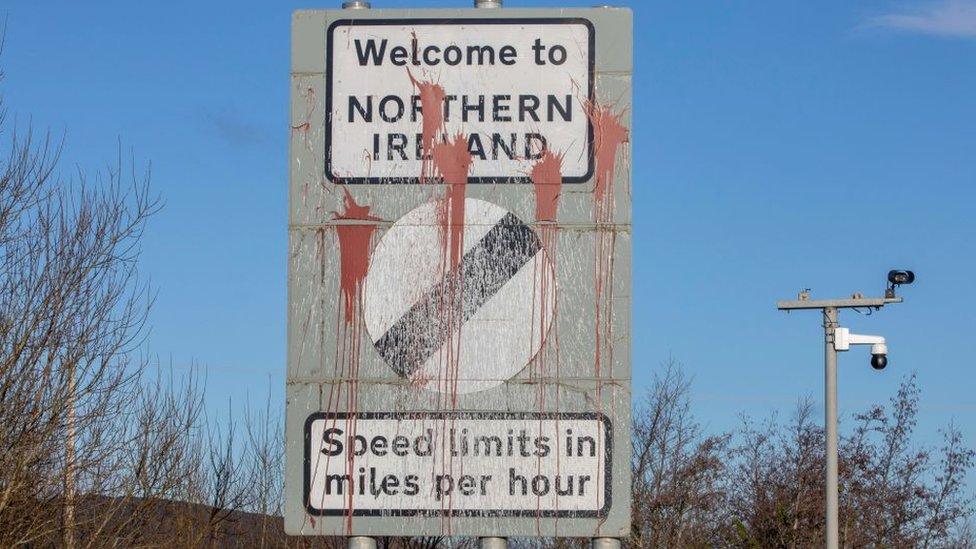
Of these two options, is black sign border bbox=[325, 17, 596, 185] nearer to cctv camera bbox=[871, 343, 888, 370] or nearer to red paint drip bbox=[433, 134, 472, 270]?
red paint drip bbox=[433, 134, 472, 270]

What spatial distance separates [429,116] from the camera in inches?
153

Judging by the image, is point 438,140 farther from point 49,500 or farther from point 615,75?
point 49,500

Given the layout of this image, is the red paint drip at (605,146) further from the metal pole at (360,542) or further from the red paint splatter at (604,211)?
the metal pole at (360,542)

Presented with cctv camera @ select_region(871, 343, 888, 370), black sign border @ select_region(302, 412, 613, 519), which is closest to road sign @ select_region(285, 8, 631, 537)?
black sign border @ select_region(302, 412, 613, 519)

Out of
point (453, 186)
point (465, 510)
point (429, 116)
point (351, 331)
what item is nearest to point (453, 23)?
point (429, 116)

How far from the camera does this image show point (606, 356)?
371 cm

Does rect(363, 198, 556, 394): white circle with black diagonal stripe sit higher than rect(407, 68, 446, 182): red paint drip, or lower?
lower

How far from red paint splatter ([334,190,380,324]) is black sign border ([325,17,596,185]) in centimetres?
8

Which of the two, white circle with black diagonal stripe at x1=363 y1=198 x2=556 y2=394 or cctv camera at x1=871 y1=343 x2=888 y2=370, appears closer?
white circle with black diagonal stripe at x1=363 y1=198 x2=556 y2=394

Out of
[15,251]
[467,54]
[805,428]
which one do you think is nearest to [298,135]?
[467,54]

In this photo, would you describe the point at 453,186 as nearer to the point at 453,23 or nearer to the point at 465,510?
the point at 453,23

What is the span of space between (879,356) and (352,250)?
17923mm

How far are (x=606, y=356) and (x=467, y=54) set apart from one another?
877 mm

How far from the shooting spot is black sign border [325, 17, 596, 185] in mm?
3801
